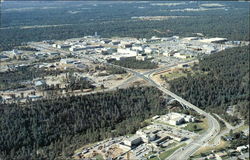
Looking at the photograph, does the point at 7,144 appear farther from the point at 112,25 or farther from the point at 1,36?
the point at 112,25

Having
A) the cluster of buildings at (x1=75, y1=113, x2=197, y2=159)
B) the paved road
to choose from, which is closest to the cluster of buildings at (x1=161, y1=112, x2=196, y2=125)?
the cluster of buildings at (x1=75, y1=113, x2=197, y2=159)

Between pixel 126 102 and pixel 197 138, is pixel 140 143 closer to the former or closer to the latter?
pixel 197 138

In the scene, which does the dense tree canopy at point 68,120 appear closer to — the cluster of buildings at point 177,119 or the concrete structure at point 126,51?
the cluster of buildings at point 177,119

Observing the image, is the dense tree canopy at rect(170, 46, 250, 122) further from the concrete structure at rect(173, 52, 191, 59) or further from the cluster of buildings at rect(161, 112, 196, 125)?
the concrete structure at rect(173, 52, 191, 59)

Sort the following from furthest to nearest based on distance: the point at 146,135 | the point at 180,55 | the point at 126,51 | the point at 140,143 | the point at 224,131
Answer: the point at 126,51 < the point at 180,55 < the point at 224,131 < the point at 146,135 < the point at 140,143

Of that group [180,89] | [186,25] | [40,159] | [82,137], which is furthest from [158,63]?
[186,25]

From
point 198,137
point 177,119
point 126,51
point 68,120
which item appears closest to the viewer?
point 198,137

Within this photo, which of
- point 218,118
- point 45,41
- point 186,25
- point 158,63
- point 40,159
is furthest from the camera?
point 186,25

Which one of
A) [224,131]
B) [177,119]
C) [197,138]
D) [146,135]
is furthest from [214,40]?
[146,135]
